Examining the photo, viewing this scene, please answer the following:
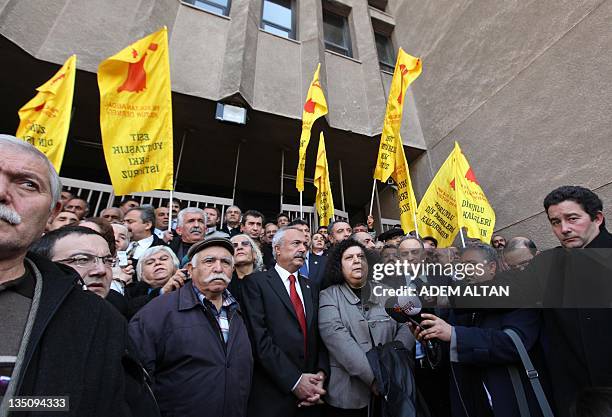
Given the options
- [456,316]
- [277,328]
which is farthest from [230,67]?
[456,316]

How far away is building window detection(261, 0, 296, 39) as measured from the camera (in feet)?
27.7

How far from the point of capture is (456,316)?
2.10 m

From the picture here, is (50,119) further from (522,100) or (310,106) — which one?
(522,100)

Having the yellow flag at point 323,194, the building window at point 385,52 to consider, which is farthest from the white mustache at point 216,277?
the building window at point 385,52

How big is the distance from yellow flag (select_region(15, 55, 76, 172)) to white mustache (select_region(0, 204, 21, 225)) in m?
3.28

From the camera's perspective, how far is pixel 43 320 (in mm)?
886

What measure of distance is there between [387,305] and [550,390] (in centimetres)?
91

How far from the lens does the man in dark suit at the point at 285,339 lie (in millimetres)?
2055

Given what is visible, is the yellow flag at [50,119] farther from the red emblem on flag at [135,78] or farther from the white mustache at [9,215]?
the white mustache at [9,215]

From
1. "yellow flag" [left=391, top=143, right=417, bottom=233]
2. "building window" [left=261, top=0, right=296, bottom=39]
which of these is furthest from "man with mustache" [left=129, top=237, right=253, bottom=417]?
"building window" [left=261, top=0, right=296, bottom=39]

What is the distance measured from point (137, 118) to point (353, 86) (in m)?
5.67

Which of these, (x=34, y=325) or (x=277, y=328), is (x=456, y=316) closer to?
(x=277, y=328)

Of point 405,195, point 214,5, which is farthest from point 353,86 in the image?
point 405,195

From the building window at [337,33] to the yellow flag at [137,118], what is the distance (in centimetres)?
609
